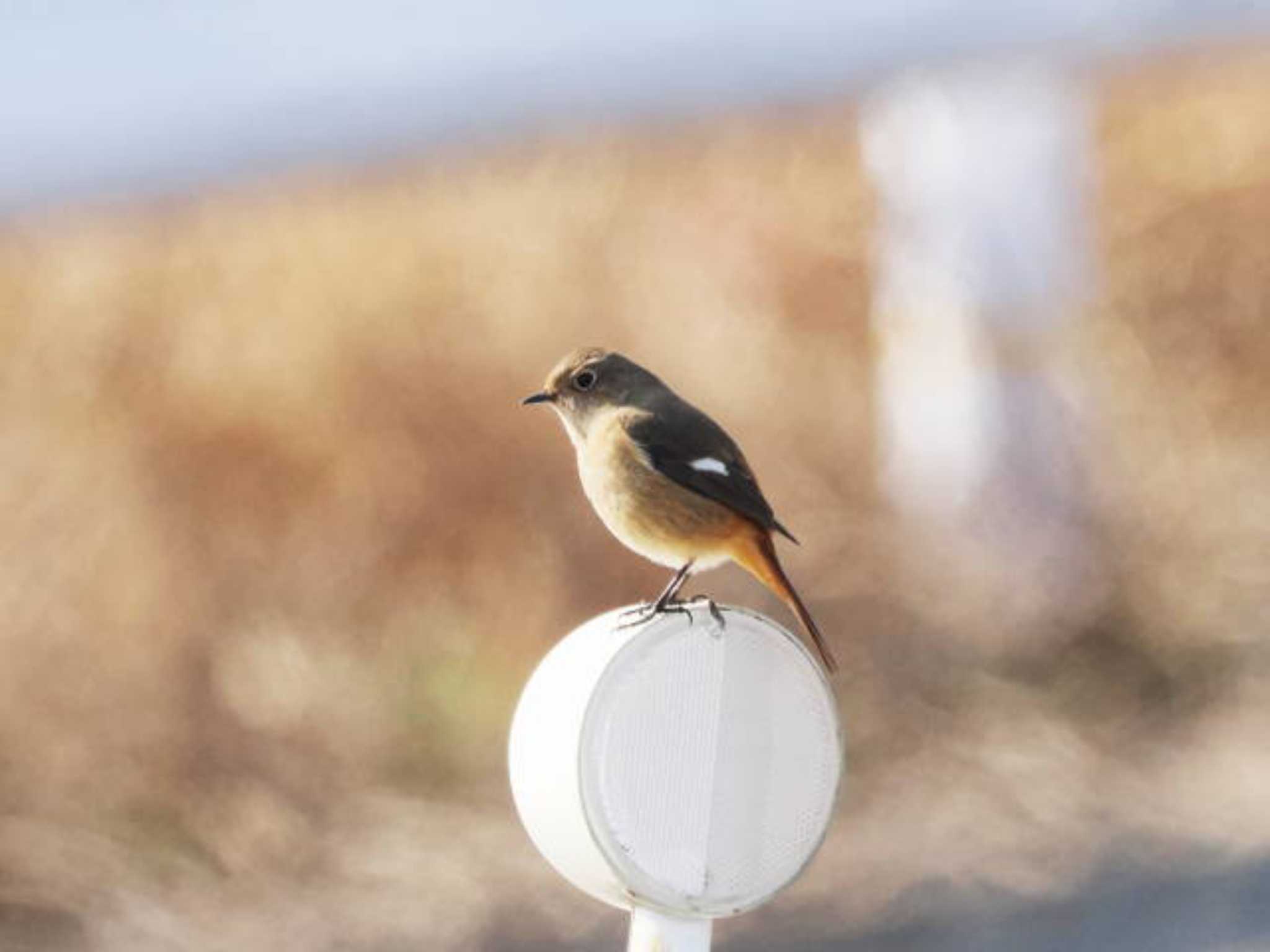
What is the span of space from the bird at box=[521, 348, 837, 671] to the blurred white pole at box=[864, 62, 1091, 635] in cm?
322

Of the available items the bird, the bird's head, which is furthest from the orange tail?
the bird's head

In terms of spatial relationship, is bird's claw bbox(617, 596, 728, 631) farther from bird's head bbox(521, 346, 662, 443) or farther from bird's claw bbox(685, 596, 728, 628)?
bird's head bbox(521, 346, 662, 443)

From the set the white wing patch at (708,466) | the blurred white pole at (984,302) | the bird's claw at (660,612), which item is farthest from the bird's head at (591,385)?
the blurred white pole at (984,302)

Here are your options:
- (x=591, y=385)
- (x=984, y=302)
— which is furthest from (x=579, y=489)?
(x=591, y=385)

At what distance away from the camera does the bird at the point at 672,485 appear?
9.37 ft

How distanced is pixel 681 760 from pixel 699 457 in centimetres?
82

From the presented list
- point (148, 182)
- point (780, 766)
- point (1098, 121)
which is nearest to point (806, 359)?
point (1098, 121)

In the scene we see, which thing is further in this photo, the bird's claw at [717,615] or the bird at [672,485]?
the bird at [672,485]

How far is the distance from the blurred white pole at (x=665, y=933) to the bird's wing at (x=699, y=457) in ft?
2.53

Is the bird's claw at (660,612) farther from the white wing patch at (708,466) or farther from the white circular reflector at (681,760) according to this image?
the white wing patch at (708,466)

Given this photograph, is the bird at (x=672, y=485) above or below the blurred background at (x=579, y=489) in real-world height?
below

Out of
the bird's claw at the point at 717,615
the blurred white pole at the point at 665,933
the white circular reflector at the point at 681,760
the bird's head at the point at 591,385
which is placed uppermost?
the bird's head at the point at 591,385

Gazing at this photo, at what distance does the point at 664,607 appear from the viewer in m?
2.40

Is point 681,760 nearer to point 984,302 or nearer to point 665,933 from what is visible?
point 665,933
